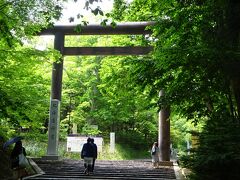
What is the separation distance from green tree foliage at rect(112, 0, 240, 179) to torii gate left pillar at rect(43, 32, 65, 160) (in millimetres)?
8723

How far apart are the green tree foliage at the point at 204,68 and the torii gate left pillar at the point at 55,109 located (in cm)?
872

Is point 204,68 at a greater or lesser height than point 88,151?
greater

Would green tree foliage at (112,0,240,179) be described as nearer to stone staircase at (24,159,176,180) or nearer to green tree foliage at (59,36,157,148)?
stone staircase at (24,159,176,180)

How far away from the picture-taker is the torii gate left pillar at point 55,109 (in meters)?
17.5

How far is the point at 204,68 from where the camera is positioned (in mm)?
8859

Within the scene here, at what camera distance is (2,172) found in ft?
39.3

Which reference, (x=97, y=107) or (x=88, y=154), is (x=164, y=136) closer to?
(x=88, y=154)

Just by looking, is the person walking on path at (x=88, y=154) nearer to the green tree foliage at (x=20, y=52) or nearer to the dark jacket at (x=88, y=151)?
the dark jacket at (x=88, y=151)

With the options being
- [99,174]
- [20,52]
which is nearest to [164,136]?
[99,174]

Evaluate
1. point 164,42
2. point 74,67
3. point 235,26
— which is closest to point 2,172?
point 164,42

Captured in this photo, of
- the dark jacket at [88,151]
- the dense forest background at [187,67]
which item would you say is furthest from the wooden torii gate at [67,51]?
the dark jacket at [88,151]

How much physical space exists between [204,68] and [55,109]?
Answer: 419 inches

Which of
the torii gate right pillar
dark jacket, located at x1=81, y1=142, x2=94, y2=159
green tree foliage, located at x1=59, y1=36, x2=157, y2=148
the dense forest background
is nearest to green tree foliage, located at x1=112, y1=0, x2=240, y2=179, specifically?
the dense forest background

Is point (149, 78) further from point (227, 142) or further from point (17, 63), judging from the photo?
point (17, 63)
